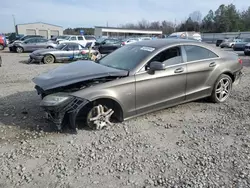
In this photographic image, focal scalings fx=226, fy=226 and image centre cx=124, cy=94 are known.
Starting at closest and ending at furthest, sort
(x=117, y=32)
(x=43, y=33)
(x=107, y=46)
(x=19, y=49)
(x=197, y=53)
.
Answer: (x=197, y=53) < (x=19, y=49) < (x=107, y=46) < (x=43, y=33) < (x=117, y=32)

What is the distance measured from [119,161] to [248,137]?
2242 mm

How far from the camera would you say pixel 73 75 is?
386 centimetres

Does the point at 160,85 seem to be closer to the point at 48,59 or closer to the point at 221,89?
the point at 221,89

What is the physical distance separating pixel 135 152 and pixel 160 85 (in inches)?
58.7

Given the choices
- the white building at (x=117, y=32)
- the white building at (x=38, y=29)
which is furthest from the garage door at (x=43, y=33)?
the white building at (x=117, y=32)

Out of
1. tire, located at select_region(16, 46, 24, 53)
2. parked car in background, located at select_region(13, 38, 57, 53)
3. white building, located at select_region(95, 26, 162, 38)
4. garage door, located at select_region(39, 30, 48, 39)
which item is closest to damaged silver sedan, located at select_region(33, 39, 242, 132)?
parked car in background, located at select_region(13, 38, 57, 53)

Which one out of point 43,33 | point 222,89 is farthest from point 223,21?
point 222,89

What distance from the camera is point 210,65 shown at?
4.95m

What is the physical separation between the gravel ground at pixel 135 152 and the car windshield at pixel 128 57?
108 centimetres

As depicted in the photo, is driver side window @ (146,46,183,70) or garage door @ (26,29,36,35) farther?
garage door @ (26,29,36,35)

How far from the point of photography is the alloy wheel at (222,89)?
17.2ft

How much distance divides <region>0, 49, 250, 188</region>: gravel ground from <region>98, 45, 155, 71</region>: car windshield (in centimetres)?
108

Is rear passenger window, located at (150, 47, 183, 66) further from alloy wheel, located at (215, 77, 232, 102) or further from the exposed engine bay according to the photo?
alloy wheel, located at (215, 77, 232, 102)

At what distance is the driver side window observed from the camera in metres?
4.32
